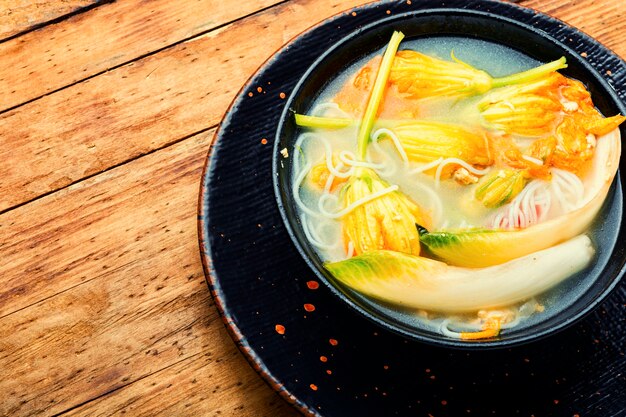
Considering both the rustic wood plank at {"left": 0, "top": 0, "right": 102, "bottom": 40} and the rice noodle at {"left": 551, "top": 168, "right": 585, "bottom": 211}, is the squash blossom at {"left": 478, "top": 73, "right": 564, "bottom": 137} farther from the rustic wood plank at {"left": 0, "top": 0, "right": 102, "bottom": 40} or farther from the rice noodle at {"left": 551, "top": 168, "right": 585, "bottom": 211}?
the rustic wood plank at {"left": 0, "top": 0, "right": 102, "bottom": 40}

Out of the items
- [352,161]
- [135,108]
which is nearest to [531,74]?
[352,161]

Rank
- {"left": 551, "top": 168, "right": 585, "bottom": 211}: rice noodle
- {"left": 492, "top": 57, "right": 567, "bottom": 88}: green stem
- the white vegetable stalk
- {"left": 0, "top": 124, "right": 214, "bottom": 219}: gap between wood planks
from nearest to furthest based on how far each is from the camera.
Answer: the white vegetable stalk, {"left": 551, "top": 168, "right": 585, "bottom": 211}: rice noodle, {"left": 492, "top": 57, "right": 567, "bottom": 88}: green stem, {"left": 0, "top": 124, "right": 214, "bottom": 219}: gap between wood planks

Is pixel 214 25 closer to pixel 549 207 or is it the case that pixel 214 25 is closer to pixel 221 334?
pixel 221 334

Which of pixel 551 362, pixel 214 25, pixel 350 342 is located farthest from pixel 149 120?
pixel 551 362

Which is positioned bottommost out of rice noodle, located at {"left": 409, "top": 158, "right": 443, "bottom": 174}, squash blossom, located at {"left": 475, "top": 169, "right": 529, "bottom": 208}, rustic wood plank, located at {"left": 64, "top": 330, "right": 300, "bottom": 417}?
rustic wood plank, located at {"left": 64, "top": 330, "right": 300, "bottom": 417}

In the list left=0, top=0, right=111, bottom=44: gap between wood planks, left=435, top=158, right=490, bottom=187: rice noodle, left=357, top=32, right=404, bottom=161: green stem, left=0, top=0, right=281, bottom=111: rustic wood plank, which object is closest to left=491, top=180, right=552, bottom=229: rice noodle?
left=435, top=158, right=490, bottom=187: rice noodle

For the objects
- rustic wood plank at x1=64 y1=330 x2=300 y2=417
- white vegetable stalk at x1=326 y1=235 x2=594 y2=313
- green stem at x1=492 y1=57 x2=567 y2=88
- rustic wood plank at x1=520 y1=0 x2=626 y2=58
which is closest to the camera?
white vegetable stalk at x1=326 y1=235 x2=594 y2=313

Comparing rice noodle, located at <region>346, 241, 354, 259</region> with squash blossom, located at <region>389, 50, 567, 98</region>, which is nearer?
rice noodle, located at <region>346, 241, 354, 259</region>
